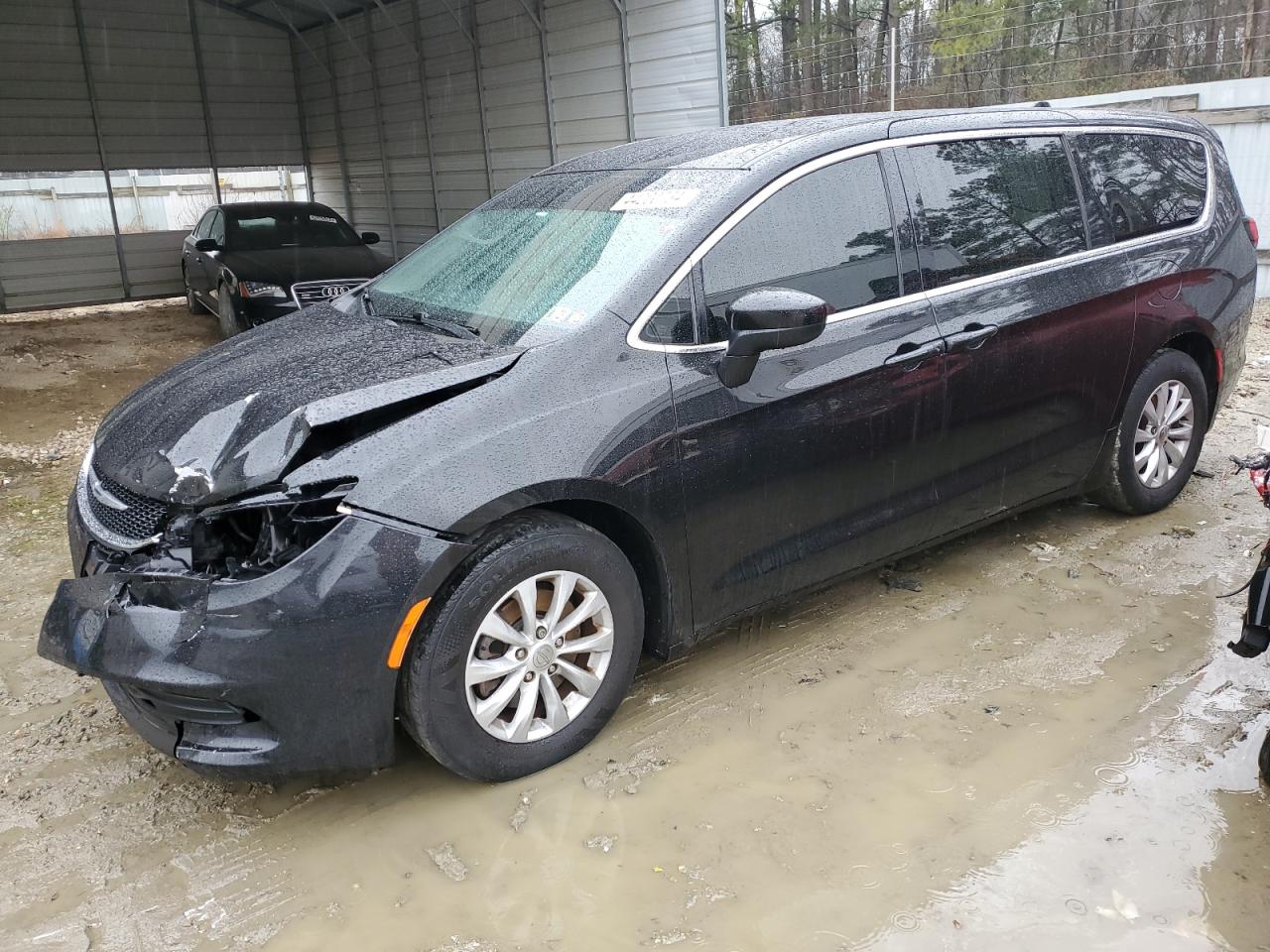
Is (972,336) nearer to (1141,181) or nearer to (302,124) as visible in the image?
(1141,181)

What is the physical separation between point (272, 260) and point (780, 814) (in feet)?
27.3

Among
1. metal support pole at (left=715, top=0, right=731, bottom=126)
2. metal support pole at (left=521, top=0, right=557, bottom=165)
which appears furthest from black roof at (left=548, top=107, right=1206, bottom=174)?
metal support pole at (left=521, top=0, right=557, bottom=165)

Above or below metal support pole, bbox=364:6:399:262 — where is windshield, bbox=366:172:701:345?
below

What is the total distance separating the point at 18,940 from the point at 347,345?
1.82m

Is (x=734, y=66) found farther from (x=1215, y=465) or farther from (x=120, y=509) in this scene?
(x=120, y=509)

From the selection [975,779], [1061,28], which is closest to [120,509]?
[975,779]

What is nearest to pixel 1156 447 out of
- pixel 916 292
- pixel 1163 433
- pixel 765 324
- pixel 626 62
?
pixel 1163 433

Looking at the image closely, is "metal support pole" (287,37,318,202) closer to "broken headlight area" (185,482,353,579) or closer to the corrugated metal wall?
the corrugated metal wall

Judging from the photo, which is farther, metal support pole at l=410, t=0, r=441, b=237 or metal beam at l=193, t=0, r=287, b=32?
metal beam at l=193, t=0, r=287, b=32

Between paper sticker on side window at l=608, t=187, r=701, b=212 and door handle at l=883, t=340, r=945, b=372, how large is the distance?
0.87 metres

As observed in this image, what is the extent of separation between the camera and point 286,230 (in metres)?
10.2

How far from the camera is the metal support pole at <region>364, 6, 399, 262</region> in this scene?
15453mm

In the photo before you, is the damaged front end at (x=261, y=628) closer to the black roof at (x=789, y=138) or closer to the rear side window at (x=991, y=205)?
the black roof at (x=789, y=138)

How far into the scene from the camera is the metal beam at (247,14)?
52.7 ft
